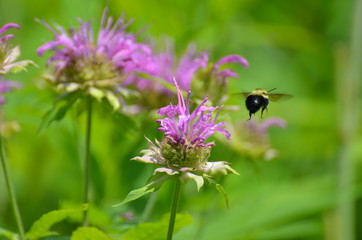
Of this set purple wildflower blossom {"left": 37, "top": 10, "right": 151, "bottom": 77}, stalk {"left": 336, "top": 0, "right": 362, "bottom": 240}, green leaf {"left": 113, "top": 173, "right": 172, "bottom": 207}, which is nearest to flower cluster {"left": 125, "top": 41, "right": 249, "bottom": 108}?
purple wildflower blossom {"left": 37, "top": 10, "right": 151, "bottom": 77}

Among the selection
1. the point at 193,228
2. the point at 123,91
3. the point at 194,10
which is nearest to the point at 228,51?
the point at 194,10

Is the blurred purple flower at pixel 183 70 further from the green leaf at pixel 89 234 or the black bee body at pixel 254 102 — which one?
the green leaf at pixel 89 234

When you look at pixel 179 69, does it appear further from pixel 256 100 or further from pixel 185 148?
pixel 185 148

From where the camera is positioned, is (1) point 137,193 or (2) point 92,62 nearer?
(1) point 137,193

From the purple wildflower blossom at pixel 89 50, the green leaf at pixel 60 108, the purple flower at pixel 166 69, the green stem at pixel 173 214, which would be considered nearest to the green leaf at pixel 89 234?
the green stem at pixel 173 214

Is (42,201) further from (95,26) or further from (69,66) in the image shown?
(69,66)

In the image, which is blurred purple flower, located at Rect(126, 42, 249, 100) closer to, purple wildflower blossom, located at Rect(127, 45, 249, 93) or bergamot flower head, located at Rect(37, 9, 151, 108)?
purple wildflower blossom, located at Rect(127, 45, 249, 93)

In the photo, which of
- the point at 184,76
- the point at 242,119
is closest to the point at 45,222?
the point at 184,76
